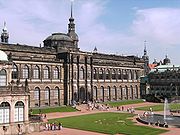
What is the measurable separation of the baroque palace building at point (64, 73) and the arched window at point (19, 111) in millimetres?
23760

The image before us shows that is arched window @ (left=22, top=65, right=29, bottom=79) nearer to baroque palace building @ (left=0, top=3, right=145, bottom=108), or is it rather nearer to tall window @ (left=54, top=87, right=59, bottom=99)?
baroque palace building @ (left=0, top=3, right=145, bottom=108)

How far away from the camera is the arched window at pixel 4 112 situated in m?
42.8

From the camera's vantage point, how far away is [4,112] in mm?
43156

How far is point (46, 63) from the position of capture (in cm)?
8288

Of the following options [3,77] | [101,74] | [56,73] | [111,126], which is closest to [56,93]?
[56,73]

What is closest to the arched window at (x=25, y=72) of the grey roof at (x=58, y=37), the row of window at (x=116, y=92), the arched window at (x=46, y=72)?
the arched window at (x=46, y=72)

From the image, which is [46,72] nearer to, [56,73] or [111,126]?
[56,73]

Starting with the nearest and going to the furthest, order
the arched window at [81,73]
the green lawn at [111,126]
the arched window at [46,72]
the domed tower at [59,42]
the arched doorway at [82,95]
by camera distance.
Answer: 1. the green lawn at [111,126]
2. the arched window at [46,72]
3. the arched window at [81,73]
4. the arched doorway at [82,95]
5. the domed tower at [59,42]

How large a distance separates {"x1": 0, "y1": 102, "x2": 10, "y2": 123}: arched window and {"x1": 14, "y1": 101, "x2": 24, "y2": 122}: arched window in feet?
4.11

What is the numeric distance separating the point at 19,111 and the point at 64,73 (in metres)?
43.3

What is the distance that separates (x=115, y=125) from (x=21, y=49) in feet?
131

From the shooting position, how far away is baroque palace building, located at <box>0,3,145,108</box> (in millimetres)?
78688

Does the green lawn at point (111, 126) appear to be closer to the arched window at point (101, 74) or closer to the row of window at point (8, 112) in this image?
the row of window at point (8, 112)

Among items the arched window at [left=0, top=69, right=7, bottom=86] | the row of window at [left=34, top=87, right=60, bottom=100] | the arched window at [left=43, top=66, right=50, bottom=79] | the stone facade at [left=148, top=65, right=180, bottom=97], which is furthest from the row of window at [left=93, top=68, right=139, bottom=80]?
the arched window at [left=0, top=69, right=7, bottom=86]
